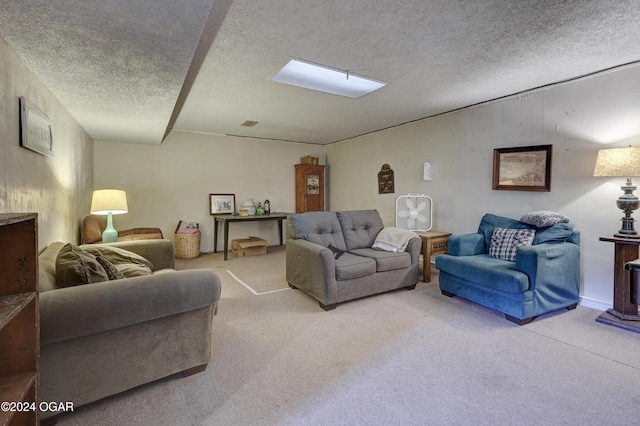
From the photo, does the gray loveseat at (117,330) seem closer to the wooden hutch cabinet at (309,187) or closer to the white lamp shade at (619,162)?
the white lamp shade at (619,162)

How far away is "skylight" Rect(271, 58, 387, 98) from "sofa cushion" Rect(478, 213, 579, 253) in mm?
1971

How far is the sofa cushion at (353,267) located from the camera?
2.84 meters

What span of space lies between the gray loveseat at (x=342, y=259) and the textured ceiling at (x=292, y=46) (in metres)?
1.50

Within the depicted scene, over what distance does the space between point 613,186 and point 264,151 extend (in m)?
5.20

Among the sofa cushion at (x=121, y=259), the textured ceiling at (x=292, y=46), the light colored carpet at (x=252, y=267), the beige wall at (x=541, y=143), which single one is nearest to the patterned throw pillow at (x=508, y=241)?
the beige wall at (x=541, y=143)

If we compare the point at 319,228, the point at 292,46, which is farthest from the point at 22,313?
the point at 319,228

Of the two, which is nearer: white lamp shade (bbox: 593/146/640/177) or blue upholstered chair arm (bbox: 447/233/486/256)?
white lamp shade (bbox: 593/146/640/177)

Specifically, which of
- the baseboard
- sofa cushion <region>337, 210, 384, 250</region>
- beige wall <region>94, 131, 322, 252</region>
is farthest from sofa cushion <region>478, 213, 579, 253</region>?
beige wall <region>94, 131, 322, 252</region>

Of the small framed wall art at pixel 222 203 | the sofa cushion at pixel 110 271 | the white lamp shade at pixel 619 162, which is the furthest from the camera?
the small framed wall art at pixel 222 203

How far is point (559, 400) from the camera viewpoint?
160 centimetres

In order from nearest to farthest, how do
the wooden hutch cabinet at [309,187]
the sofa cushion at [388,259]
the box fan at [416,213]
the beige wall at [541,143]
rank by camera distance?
1. the beige wall at [541,143]
2. the sofa cushion at [388,259]
3. the box fan at [416,213]
4. the wooden hutch cabinet at [309,187]

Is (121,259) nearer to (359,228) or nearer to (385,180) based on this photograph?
(359,228)

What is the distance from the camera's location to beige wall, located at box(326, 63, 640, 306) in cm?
278

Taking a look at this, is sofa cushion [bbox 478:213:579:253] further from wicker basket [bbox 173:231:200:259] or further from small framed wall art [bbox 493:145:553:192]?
wicker basket [bbox 173:231:200:259]
